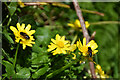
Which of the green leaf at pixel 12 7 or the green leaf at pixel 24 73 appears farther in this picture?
the green leaf at pixel 12 7

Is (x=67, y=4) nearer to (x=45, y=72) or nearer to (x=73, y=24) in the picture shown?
(x=73, y=24)

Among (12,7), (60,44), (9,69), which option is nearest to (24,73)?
(9,69)

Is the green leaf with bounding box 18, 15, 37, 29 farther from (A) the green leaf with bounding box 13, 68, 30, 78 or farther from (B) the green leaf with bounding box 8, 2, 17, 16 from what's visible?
(A) the green leaf with bounding box 13, 68, 30, 78

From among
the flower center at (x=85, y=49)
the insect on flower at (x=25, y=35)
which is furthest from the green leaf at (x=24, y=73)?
the flower center at (x=85, y=49)

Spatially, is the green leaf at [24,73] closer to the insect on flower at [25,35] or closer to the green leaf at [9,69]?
the green leaf at [9,69]

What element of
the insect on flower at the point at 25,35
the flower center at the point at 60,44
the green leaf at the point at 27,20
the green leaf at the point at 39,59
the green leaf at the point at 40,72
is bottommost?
the green leaf at the point at 40,72

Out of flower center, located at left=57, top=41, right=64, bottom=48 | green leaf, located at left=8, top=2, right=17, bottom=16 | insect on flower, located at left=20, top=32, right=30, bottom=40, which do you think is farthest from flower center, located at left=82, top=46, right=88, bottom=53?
green leaf, located at left=8, top=2, right=17, bottom=16

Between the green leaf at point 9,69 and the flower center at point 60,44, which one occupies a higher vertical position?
the flower center at point 60,44

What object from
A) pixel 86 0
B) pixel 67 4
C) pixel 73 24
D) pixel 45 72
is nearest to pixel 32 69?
pixel 45 72

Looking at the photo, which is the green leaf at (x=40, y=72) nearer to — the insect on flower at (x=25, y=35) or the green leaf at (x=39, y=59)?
the green leaf at (x=39, y=59)

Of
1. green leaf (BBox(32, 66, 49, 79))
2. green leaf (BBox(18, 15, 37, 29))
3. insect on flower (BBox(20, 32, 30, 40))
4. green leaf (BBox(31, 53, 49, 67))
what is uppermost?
green leaf (BBox(18, 15, 37, 29))

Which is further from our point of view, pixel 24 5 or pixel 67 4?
pixel 67 4
